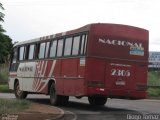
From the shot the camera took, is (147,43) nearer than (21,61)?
Yes

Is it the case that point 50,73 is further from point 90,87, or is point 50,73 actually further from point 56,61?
point 90,87

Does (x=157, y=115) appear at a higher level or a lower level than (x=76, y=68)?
lower

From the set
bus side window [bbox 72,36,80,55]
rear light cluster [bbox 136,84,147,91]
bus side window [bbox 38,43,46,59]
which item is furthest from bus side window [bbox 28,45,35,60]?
rear light cluster [bbox 136,84,147,91]

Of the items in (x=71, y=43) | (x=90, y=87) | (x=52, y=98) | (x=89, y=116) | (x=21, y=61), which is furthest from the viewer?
(x=21, y=61)

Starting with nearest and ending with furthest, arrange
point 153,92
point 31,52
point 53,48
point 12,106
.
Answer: point 12,106
point 53,48
point 31,52
point 153,92

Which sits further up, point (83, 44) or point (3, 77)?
point (83, 44)

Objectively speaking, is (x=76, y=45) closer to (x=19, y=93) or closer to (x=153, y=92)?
(x=19, y=93)

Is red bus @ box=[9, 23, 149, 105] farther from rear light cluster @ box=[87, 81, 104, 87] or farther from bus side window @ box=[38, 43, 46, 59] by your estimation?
bus side window @ box=[38, 43, 46, 59]

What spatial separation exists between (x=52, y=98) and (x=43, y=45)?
9.74 feet

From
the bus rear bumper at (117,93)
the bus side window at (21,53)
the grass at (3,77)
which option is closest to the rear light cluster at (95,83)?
the bus rear bumper at (117,93)

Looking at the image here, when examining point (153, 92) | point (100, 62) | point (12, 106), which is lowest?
point (12, 106)

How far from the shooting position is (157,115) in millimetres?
20844

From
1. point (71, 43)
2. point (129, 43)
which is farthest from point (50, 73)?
point (129, 43)

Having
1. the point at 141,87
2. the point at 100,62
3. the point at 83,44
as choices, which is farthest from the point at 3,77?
the point at 100,62
